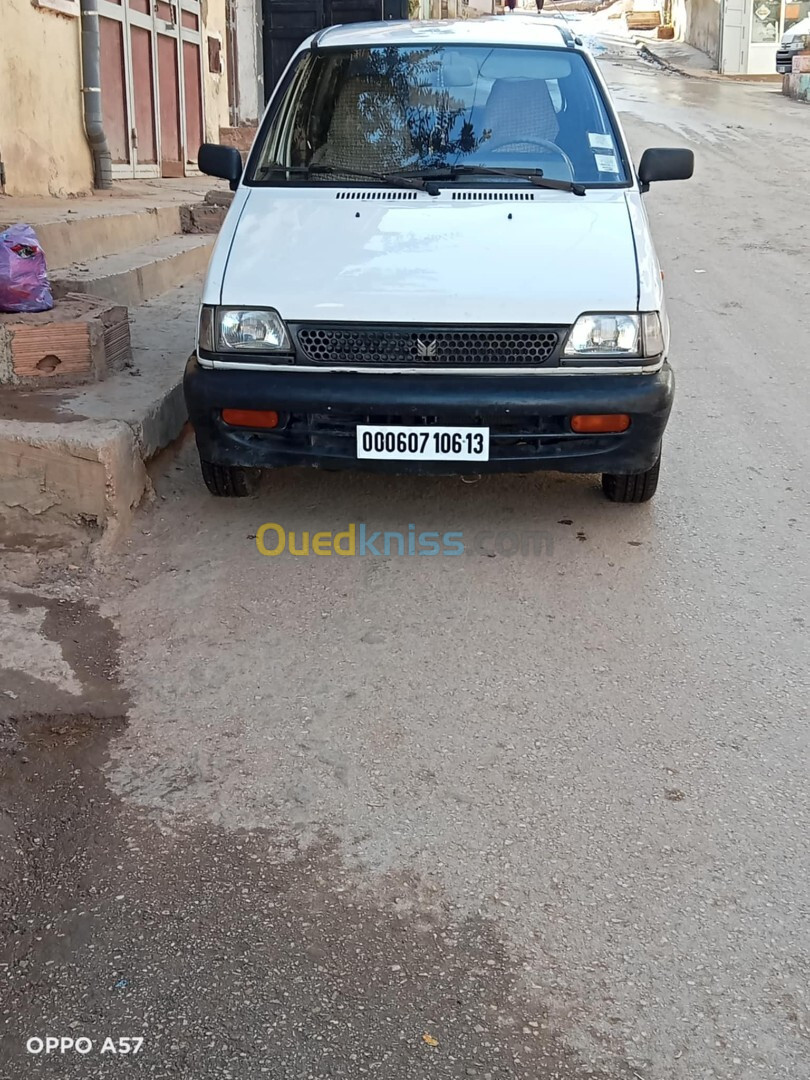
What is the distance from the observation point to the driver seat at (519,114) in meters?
4.76

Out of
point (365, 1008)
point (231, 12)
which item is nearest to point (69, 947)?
point (365, 1008)

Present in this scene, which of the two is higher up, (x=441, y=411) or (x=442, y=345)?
(x=442, y=345)

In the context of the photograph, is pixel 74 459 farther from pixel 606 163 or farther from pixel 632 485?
pixel 606 163

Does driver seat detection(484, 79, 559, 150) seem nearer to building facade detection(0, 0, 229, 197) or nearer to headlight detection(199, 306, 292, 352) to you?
headlight detection(199, 306, 292, 352)

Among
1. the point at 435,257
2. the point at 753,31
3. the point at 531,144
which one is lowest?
the point at 435,257

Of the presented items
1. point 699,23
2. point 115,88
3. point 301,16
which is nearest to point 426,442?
point 115,88

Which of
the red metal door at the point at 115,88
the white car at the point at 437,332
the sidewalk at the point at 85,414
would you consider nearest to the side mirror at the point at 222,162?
the white car at the point at 437,332

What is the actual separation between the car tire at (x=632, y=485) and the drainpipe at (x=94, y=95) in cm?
678

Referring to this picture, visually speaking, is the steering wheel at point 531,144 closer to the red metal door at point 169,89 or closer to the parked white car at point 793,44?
the red metal door at point 169,89

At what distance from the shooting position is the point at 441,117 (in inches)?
191

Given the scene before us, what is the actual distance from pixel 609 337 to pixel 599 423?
0.31 metres

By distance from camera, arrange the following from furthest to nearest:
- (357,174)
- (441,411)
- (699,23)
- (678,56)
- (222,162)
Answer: (699,23) < (678,56) < (222,162) < (357,174) < (441,411)

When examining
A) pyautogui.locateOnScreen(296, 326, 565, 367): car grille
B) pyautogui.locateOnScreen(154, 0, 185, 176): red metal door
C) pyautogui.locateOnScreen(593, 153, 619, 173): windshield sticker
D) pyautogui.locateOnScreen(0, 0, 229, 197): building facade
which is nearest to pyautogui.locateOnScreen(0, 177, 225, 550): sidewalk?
pyautogui.locateOnScreen(296, 326, 565, 367): car grille

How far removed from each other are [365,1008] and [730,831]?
103cm
